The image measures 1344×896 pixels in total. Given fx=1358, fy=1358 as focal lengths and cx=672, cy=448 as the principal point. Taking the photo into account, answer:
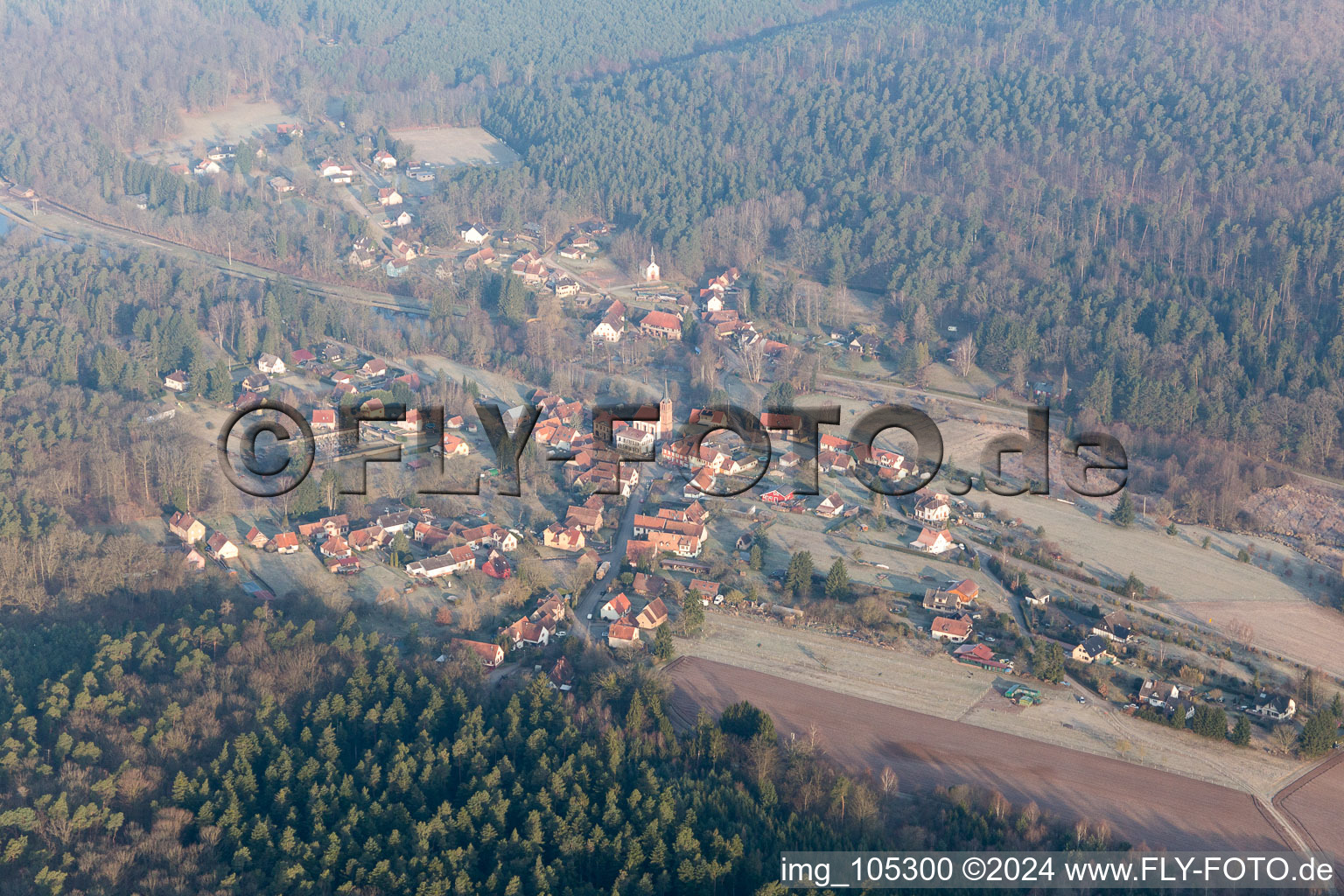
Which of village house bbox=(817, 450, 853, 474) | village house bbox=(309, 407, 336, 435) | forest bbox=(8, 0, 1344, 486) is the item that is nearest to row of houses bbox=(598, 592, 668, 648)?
village house bbox=(817, 450, 853, 474)

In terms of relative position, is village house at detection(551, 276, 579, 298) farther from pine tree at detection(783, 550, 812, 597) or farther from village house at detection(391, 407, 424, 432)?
pine tree at detection(783, 550, 812, 597)

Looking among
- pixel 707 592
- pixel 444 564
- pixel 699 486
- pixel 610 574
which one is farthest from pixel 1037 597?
pixel 444 564

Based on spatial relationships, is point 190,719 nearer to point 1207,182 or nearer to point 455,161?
point 1207,182

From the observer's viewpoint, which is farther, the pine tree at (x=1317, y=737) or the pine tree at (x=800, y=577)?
the pine tree at (x=800, y=577)

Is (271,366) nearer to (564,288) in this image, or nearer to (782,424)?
(564,288)

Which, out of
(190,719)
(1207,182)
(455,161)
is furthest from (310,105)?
(190,719)

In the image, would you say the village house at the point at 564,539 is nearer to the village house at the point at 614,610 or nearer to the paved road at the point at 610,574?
the paved road at the point at 610,574

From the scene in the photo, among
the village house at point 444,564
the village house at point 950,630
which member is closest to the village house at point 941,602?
the village house at point 950,630
